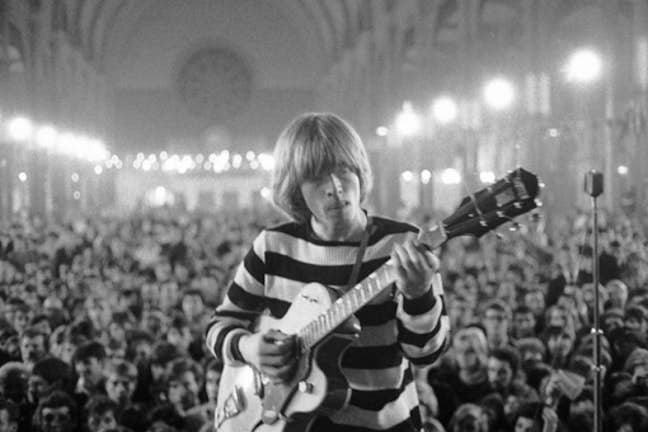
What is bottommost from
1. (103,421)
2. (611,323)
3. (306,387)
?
(103,421)

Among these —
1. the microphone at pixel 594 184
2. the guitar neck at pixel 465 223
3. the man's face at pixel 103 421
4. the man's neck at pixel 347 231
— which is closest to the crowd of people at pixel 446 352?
the man's face at pixel 103 421

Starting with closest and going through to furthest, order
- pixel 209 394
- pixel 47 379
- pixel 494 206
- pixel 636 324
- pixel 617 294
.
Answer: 1. pixel 494 206
2. pixel 636 324
3. pixel 47 379
4. pixel 209 394
5. pixel 617 294

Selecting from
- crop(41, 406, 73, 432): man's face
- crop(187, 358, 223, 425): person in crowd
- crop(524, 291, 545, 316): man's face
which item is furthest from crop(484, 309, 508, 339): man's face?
crop(41, 406, 73, 432): man's face

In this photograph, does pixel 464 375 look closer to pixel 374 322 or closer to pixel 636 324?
pixel 636 324

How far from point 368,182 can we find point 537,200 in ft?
2.60

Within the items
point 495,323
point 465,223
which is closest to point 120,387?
point 495,323

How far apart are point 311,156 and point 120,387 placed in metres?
5.53

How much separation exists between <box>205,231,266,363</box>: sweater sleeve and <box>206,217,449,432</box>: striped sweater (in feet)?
0.09

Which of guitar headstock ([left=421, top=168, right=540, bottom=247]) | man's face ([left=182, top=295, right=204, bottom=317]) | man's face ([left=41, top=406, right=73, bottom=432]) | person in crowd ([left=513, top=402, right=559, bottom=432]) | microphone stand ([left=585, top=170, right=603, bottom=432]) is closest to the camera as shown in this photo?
guitar headstock ([left=421, top=168, right=540, bottom=247])

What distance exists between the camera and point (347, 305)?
10.5ft

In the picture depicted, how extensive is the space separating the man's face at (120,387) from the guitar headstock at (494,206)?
19.2 ft

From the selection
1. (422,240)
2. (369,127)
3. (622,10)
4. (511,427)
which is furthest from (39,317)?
(369,127)

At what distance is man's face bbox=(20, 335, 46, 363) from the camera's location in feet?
30.3

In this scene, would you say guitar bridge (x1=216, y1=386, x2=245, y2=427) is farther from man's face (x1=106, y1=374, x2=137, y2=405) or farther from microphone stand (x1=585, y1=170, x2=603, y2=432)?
man's face (x1=106, y1=374, x2=137, y2=405)
